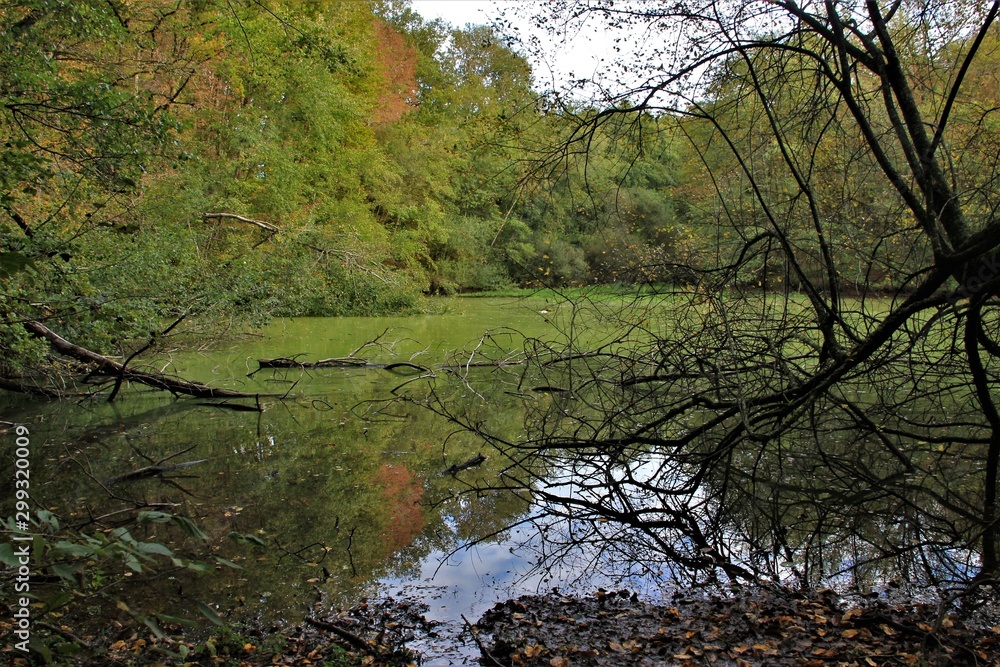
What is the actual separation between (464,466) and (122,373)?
432 centimetres

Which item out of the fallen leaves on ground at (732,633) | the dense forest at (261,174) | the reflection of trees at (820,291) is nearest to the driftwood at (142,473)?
the dense forest at (261,174)

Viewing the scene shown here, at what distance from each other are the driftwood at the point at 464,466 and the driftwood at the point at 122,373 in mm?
3294

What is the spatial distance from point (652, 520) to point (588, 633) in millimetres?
1280

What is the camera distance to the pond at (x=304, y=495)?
150 inches

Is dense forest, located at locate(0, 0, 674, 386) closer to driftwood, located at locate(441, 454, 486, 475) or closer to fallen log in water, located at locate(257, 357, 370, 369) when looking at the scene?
fallen log in water, located at locate(257, 357, 370, 369)

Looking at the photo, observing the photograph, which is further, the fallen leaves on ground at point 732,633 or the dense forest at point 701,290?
the dense forest at point 701,290

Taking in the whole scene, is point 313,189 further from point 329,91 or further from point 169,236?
point 169,236

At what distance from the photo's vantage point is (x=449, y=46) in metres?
24.3

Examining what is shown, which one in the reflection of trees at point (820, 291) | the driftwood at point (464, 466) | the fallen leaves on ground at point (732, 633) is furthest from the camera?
the driftwood at point (464, 466)

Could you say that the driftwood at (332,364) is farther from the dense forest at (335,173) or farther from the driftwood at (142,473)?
the driftwood at (142,473)

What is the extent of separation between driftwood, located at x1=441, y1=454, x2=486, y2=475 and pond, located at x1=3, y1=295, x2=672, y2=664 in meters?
0.02

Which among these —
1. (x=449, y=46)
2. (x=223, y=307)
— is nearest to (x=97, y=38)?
(x=223, y=307)

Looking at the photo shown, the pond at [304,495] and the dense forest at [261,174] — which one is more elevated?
the dense forest at [261,174]

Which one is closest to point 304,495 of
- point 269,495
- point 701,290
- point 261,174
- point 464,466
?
point 269,495
